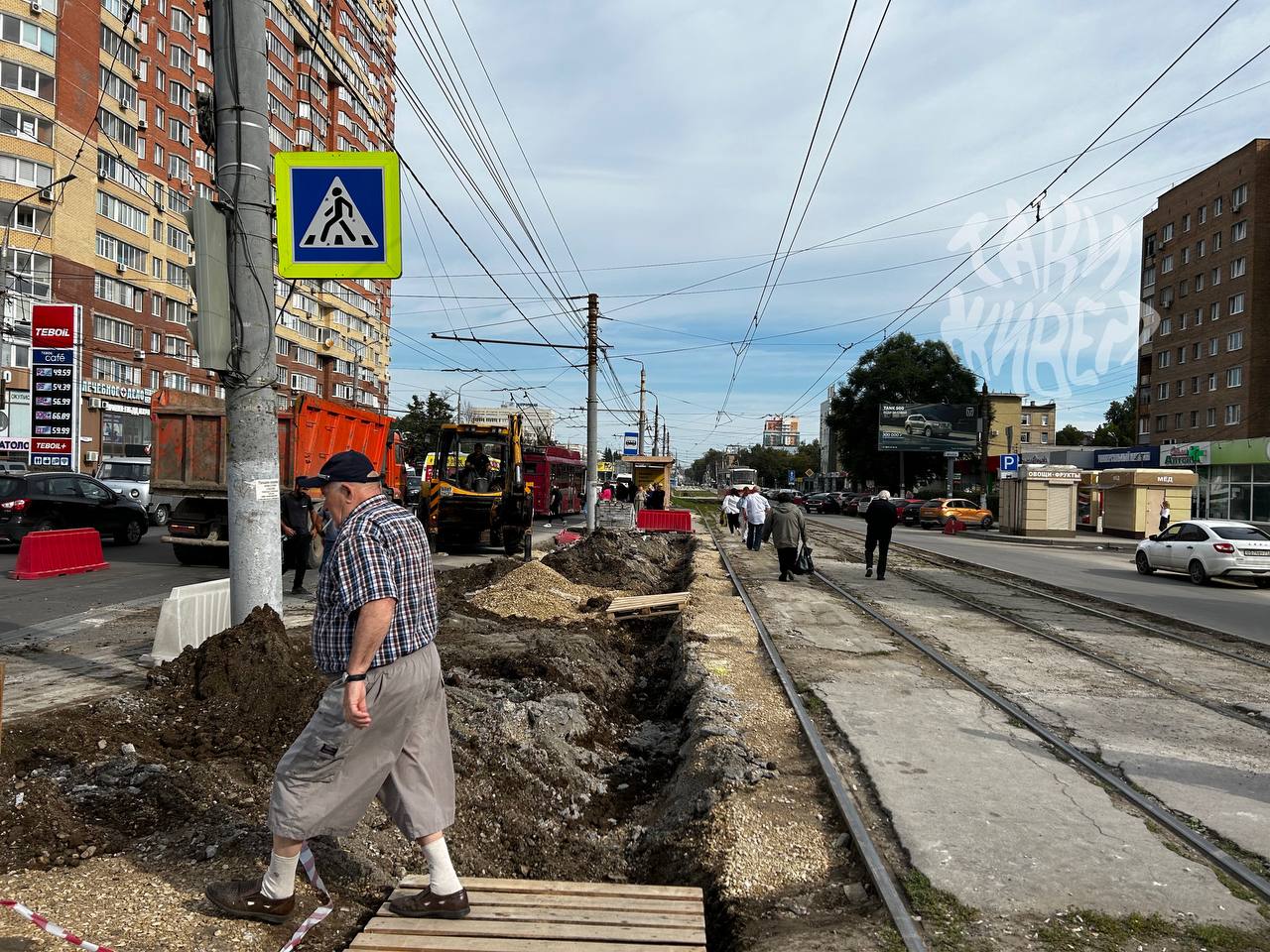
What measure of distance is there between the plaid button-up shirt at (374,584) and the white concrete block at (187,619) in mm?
4529

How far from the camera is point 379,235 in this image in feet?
23.1

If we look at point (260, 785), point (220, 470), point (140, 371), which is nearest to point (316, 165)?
point (260, 785)

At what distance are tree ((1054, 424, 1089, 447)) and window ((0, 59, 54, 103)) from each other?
116m

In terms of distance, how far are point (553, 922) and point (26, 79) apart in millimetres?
46825

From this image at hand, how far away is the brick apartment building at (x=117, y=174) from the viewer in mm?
38469

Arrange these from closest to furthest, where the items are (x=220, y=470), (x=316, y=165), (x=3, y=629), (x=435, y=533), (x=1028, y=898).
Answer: (x=1028, y=898) → (x=316, y=165) → (x=3, y=629) → (x=220, y=470) → (x=435, y=533)

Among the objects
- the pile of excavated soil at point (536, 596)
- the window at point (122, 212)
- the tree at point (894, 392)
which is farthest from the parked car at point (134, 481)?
the tree at point (894, 392)

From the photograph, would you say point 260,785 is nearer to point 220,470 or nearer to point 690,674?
point 690,674

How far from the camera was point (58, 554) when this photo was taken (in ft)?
49.6

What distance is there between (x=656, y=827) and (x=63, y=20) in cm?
4822

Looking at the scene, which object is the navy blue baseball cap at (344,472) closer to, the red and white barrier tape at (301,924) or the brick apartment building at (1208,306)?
the red and white barrier tape at (301,924)

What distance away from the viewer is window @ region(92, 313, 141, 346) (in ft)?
146

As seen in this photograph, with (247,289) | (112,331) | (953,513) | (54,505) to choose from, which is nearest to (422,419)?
(112,331)

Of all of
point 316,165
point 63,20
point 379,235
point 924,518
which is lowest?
point 924,518
